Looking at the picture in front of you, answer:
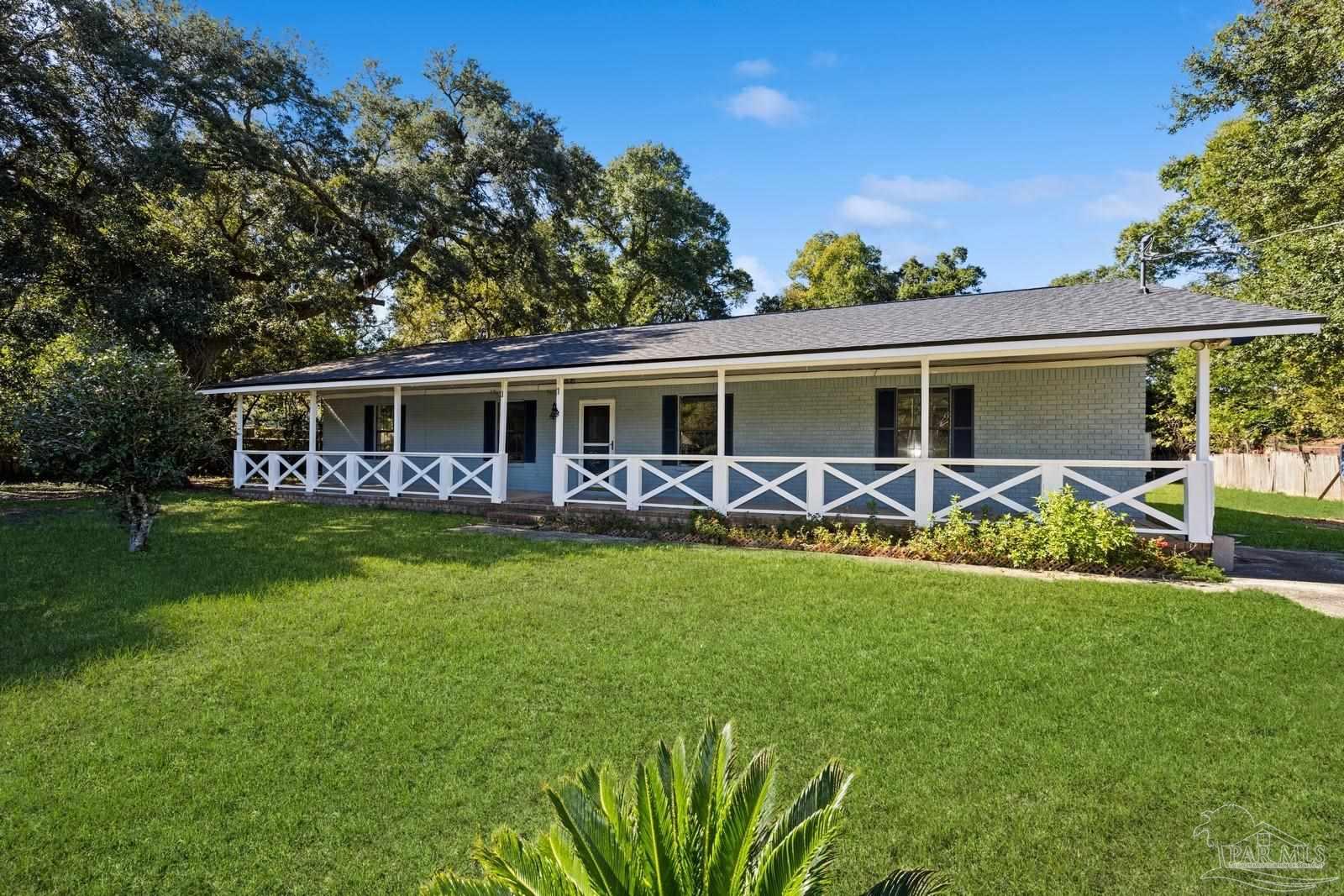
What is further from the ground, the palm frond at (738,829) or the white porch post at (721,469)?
the white porch post at (721,469)

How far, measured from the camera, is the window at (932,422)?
10.7 meters

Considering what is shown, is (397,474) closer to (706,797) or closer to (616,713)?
(616,713)

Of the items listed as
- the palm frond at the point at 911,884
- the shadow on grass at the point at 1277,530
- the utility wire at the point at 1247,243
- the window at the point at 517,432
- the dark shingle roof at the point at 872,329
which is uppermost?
the utility wire at the point at 1247,243

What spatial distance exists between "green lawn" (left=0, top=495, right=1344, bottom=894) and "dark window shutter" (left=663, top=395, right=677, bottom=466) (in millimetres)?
6046

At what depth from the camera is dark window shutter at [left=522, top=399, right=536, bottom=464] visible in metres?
14.7

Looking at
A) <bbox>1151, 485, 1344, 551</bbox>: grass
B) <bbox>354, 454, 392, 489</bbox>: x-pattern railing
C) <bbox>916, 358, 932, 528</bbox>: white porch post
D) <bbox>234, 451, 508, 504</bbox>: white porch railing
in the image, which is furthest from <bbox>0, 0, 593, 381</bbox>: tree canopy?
<bbox>1151, 485, 1344, 551</bbox>: grass

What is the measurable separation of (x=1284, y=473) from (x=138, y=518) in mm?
28790

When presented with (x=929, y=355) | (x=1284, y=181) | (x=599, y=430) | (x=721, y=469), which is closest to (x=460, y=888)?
(x=929, y=355)

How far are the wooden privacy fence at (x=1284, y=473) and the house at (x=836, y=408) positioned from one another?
9.76 m

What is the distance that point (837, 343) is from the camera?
31.9 ft

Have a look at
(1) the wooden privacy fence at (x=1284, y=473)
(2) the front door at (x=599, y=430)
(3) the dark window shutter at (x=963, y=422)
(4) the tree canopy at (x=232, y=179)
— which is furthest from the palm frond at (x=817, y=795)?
(4) the tree canopy at (x=232, y=179)

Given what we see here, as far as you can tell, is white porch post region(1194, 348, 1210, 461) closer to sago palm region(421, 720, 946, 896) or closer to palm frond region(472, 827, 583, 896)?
sago palm region(421, 720, 946, 896)

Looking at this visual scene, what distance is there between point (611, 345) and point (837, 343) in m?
5.09

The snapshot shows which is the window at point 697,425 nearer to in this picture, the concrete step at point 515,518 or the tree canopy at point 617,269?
the concrete step at point 515,518
